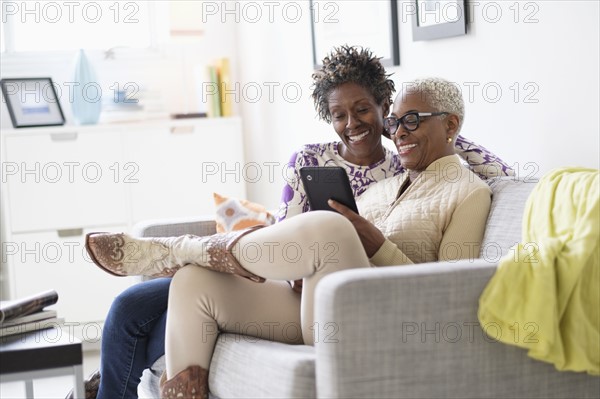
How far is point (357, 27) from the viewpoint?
367 cm

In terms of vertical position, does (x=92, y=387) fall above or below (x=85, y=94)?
below

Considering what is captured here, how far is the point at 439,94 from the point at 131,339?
1099 mm

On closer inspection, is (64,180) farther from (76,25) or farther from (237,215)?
(237,215)

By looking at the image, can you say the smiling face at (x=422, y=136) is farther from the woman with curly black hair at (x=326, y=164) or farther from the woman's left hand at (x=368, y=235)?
the woman's left hand at (x=368, y=235)

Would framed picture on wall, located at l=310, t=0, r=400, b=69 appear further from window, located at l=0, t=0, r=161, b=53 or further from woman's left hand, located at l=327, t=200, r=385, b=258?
window, located at l=0, t=0, r=161, b=53

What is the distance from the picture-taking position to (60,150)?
4355 millimetres

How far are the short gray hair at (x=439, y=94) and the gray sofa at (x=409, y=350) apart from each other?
67 centimetres

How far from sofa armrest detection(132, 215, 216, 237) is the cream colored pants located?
66 centimetres

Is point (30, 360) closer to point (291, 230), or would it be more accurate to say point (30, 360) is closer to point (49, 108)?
point (291, 230)

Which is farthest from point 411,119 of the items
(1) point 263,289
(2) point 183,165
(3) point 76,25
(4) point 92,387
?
(3) point 76,25

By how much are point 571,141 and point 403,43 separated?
3.33 feet

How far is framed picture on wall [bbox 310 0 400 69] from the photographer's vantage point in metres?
3.37

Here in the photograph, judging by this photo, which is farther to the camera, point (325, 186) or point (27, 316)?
point (325, 186)

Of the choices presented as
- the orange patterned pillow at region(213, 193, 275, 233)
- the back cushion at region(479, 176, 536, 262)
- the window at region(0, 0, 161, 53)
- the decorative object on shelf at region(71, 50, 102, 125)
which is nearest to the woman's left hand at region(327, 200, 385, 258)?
the back cushion at region(479, 176, 536, 262)
